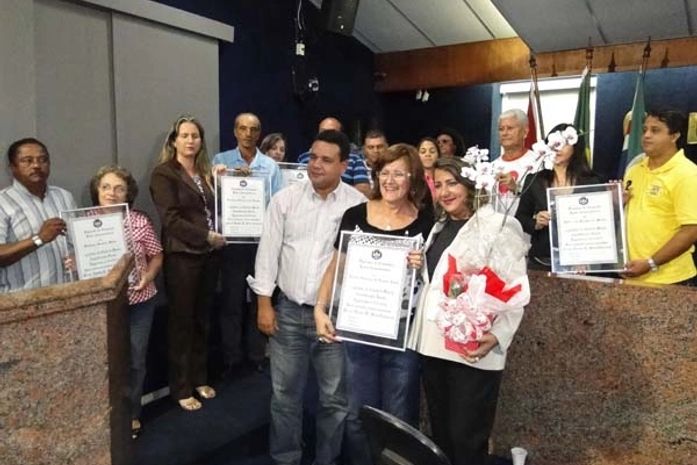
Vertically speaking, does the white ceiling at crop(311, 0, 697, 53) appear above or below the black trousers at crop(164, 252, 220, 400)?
Answer: above

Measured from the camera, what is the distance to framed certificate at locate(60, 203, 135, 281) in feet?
6.83

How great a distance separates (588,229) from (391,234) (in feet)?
2.59

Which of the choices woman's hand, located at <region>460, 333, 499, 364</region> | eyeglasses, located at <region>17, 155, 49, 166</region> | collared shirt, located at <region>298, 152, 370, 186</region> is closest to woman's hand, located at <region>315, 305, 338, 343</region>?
woman's hand, located at <region>460, 333, 499, 364</region>

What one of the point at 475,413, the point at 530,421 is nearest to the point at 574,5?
the point at 530,421

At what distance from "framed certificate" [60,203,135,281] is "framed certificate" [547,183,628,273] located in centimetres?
166

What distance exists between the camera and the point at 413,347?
1.80m

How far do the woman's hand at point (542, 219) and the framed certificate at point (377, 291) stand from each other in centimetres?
82

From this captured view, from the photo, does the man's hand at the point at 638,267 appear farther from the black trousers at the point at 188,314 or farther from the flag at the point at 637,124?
the flag at the point at 637,124

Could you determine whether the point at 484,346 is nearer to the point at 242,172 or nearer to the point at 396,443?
the point at 396,443

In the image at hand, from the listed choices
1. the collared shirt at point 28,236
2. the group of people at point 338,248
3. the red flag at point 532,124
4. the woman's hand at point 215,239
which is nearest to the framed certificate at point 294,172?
the group of people at point 338,248

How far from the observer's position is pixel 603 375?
2148mm

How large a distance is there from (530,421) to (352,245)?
1.17 meters

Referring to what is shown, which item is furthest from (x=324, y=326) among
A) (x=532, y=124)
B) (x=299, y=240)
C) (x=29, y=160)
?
(x=532, y=124)

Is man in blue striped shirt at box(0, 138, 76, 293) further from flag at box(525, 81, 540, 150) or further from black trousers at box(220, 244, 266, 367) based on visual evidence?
flag at box(525, 81, 540, 150)
